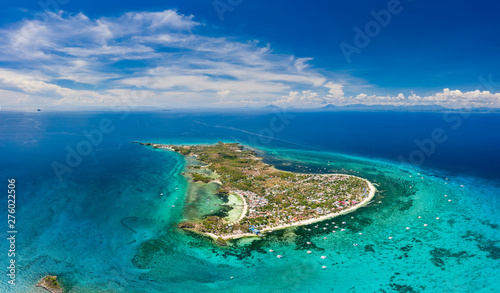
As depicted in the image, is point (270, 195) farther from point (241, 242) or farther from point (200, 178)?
point (200, 178)

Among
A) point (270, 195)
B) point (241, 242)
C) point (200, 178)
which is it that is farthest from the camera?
point (200, 178)

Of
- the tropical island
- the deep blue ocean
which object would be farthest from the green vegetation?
the deep blue ocean

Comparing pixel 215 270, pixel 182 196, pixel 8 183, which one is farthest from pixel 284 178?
pixel 8 183

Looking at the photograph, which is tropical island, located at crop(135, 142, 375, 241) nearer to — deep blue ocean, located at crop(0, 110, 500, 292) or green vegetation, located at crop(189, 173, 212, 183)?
green vegetation, located at crop(189, 173, 212, 183)

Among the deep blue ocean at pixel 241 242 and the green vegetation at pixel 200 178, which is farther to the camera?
the green vegetation at pixel 200 178

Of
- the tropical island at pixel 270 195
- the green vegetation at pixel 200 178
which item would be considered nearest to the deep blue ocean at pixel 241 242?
the tropical island at pixel 270 195

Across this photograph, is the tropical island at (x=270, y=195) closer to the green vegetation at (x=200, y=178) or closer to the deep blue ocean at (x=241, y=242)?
the green vegetation at (x=200, y=178)

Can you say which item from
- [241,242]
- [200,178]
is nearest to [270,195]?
[241,242]

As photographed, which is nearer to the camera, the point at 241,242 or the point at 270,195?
the point at 241,242
